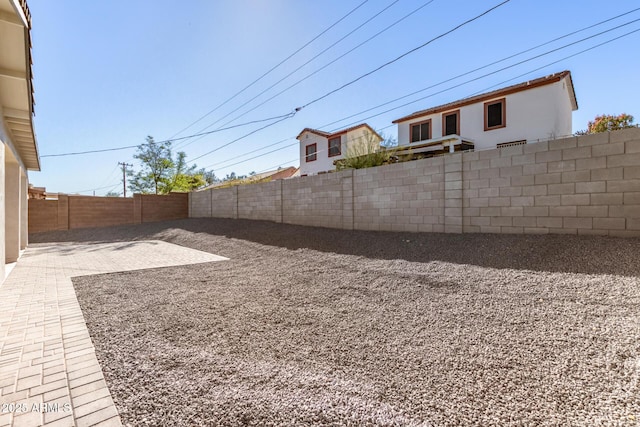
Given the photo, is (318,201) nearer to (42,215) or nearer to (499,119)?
(499,119)

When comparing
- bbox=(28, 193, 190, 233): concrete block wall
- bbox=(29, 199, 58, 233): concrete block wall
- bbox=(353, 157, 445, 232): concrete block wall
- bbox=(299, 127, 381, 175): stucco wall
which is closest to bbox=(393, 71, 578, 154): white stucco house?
bbox=(299, 127, 381, 175): stucco wall

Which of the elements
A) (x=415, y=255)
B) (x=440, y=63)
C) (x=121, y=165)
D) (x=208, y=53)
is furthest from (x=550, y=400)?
(x=121, y=165)

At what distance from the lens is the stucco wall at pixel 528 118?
1174cm

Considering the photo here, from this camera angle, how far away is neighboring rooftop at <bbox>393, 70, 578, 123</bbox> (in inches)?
458

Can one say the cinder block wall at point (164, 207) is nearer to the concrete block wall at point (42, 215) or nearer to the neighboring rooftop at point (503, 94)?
the concrete block wall at point (42, 215)

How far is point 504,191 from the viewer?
214 inches

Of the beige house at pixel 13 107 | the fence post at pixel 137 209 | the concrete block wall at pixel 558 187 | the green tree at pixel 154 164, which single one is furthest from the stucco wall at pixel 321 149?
the beige house at pixel 13 107

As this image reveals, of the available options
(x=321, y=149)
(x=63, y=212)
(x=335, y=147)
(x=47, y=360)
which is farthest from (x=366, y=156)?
(x=63, y=212)

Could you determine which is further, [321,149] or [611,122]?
[321,149]

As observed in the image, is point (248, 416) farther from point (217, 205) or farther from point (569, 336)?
point (217, 205)

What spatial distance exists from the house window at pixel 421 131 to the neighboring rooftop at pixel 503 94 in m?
0.48

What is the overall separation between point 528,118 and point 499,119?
1.13m

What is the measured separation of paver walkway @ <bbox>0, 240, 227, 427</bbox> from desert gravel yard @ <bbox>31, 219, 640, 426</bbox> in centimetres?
12

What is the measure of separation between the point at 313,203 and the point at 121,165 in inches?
1196
